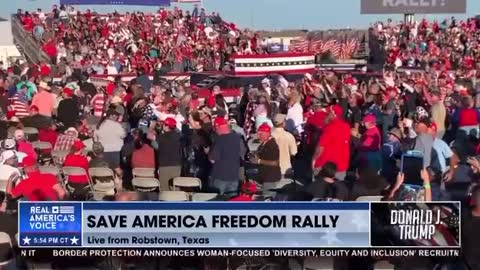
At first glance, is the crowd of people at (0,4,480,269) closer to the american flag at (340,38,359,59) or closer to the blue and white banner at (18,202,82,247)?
the blue and white banner at (18,202,82,247)

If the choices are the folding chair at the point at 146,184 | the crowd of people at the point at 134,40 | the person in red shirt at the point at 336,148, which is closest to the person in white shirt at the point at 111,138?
the folding chair at the point at 146,184

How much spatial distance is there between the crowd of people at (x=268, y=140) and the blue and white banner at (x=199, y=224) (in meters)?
0.39

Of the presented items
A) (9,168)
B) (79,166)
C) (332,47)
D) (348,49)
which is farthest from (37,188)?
(348,49)

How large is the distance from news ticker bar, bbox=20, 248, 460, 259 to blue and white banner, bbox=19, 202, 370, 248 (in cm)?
6

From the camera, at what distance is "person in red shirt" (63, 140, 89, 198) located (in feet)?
38.8

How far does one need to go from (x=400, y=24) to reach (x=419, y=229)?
35.5 m

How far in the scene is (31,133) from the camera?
14547mm

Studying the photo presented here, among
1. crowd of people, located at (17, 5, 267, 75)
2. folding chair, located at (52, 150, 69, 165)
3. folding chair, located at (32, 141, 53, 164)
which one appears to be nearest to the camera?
folding chair, located at (52, 150, 69, 165)

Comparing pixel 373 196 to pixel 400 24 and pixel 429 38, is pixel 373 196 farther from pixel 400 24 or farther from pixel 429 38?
pixel 400 24

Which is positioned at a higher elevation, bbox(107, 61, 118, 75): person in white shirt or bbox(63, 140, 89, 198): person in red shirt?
bbox(107, 61, 118, 75): person in white shirt

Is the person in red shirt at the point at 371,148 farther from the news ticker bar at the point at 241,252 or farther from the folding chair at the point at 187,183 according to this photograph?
the news ticker bar at the point at 241,252

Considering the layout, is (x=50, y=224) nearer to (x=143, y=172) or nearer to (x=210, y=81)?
(x=143, y=172)

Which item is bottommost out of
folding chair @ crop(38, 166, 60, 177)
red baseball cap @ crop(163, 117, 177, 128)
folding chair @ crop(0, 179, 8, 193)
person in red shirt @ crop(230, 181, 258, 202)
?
folding chair @ crop(0, 179, 8, 193)

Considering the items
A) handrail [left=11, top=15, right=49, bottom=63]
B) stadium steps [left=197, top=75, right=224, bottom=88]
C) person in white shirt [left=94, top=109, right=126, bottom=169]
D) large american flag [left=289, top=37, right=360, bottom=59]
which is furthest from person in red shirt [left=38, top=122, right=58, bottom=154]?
large american flag [left=289, top=37, right=360, bottom=59]
